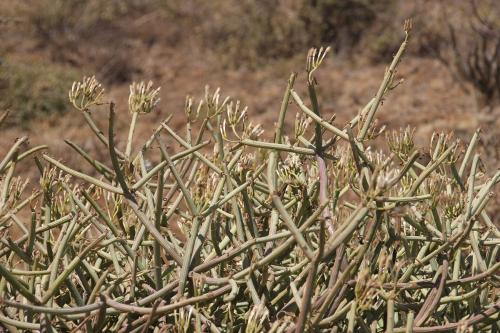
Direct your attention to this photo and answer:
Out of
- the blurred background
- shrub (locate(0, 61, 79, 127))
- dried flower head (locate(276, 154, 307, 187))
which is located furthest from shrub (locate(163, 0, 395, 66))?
dried flower head (locate(276, 154, 307, 187))

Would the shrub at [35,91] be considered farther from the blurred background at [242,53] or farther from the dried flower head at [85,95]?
the dried flower head at [85,95]

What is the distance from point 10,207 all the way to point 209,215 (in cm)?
31

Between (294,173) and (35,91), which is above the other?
(35,91)

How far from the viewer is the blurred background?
22.8 ft

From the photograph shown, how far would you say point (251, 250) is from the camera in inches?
53.3

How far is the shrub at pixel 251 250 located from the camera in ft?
3.86

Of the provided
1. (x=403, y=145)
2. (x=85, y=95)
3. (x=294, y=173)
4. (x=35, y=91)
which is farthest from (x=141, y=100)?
(x=35, y=91)

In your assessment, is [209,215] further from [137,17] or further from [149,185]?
[137,17]

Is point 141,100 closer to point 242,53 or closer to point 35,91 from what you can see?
point 35,91

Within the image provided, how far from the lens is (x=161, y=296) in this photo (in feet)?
3.97

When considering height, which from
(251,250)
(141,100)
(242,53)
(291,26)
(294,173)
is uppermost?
(291,26)

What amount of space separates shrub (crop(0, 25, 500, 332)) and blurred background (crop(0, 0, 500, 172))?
5.09m

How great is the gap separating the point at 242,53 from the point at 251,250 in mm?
7763

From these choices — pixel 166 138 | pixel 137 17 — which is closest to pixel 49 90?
pixel 166 138
